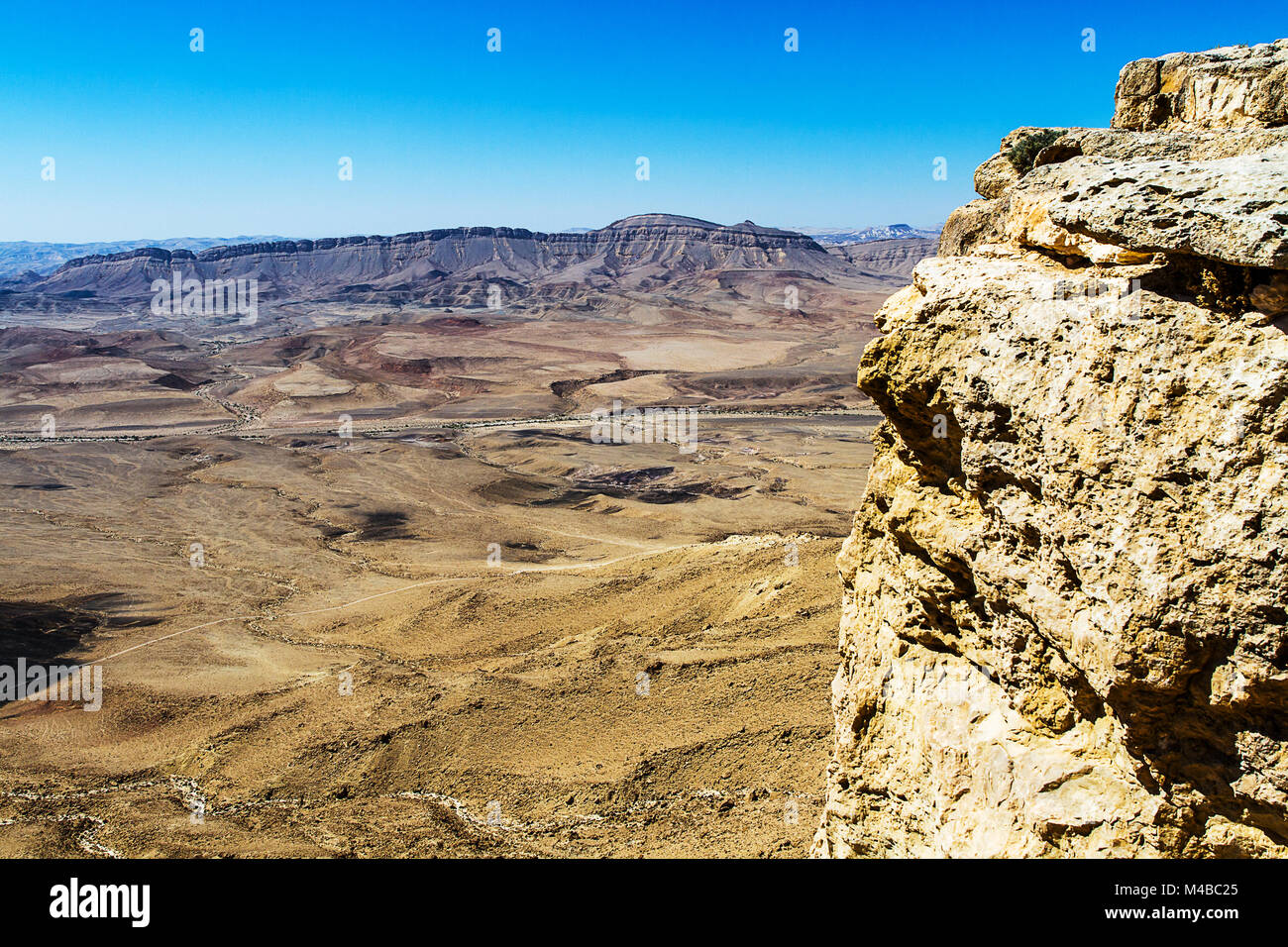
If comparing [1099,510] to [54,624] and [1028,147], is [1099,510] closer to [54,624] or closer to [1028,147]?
[1028,147]

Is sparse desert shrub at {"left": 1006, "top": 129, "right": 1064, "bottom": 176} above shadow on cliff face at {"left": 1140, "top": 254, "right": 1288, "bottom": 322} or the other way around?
above

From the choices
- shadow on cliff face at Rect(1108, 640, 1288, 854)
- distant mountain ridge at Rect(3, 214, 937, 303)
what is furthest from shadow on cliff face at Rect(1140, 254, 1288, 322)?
distant mountain ridge at Rect(3, 214, 937, 303)

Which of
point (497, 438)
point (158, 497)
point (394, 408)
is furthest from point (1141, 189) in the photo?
point (394, 408)

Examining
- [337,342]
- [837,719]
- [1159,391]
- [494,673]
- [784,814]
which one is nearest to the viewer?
[1159,391]

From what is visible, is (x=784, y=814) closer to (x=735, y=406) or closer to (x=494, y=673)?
(x=494, y=673)
